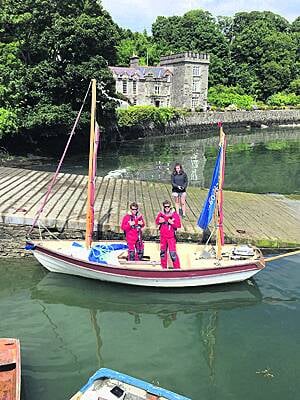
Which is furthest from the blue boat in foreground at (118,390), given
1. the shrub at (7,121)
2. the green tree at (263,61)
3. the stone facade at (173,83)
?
the green tree at (263,61)

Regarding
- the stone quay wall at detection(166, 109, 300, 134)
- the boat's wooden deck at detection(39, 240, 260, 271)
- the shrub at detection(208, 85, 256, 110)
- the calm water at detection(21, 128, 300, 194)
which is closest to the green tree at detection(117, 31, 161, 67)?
the shrub at detection(208, 85, 256, 110)

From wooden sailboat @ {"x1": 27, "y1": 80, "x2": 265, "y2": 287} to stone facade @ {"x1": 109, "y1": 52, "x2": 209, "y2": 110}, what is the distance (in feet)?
189

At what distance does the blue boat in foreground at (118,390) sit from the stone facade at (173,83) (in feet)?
210

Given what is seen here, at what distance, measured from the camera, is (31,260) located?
14.9 m

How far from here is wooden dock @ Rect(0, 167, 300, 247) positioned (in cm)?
1507

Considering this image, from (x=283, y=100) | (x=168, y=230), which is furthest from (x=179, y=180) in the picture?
(x=283, y=100)

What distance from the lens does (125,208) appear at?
55.9 feet

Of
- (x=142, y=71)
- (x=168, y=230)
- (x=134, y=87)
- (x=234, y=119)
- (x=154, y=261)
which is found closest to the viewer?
(x=168, y=230)

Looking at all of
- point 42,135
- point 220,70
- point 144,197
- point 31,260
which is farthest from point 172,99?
point 31,260

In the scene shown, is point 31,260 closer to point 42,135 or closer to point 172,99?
point 42,135

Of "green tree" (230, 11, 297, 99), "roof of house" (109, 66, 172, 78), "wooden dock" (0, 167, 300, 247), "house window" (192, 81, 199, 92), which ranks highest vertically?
"green tree" (230, 11, 297, 99)

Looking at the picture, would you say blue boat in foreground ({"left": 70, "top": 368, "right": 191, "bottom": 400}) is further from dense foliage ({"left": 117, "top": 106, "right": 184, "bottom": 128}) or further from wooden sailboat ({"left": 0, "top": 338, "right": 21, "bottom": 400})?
dense foliage ({"left": 117, "top": 106, "right": 184, "bottom": 128})

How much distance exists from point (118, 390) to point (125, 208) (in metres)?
10.1

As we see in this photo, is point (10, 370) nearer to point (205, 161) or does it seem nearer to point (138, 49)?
point (205, 161)
